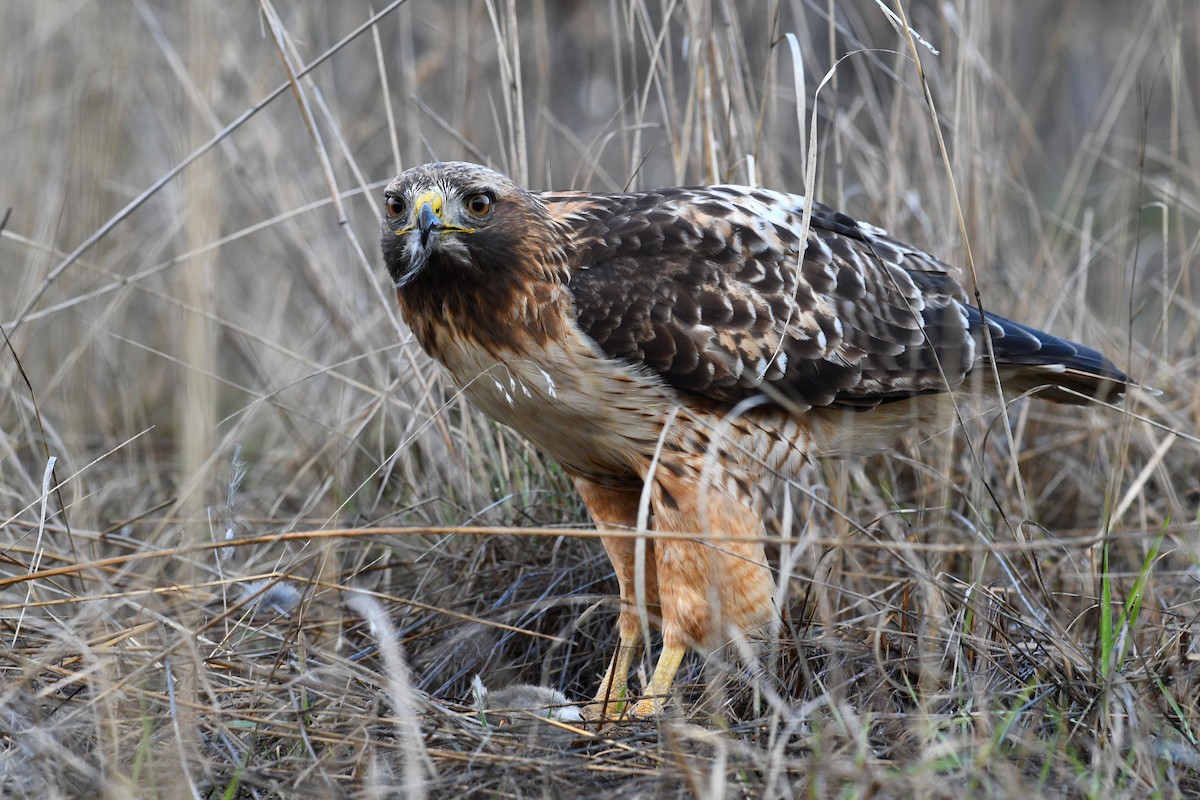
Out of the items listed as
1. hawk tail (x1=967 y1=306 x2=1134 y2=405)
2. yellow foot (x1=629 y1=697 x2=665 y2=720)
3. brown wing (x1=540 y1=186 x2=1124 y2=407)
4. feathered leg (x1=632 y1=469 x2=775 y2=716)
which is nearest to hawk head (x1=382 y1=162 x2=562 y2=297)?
brown wing (x1=540 y1=186 x2=1124 y2=407)

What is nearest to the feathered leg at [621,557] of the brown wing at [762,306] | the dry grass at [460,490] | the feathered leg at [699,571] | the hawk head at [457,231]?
the feathered leg at [699,571]

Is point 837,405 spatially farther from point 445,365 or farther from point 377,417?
point 377,417

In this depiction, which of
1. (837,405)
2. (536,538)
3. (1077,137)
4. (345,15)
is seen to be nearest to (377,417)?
(536,538)

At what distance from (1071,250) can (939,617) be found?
343 centimetres

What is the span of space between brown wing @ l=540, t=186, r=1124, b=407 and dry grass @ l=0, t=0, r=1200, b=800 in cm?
33

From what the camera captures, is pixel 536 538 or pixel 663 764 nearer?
pixel 663 764

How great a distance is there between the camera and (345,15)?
27.7 ft

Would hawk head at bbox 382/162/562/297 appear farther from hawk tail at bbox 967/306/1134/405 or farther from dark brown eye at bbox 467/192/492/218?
hawk tail at bbox 967/306/1134/405

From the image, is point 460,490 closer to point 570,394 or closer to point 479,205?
point 570,394

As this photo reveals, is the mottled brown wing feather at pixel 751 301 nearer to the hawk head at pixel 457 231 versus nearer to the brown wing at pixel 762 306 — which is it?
the brown wing at pixel 762 306

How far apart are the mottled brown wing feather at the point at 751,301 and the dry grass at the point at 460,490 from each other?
1.17 ft

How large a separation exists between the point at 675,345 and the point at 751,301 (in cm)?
32

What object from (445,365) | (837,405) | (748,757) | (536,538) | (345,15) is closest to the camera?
(748,757)

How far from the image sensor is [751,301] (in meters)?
3.50
